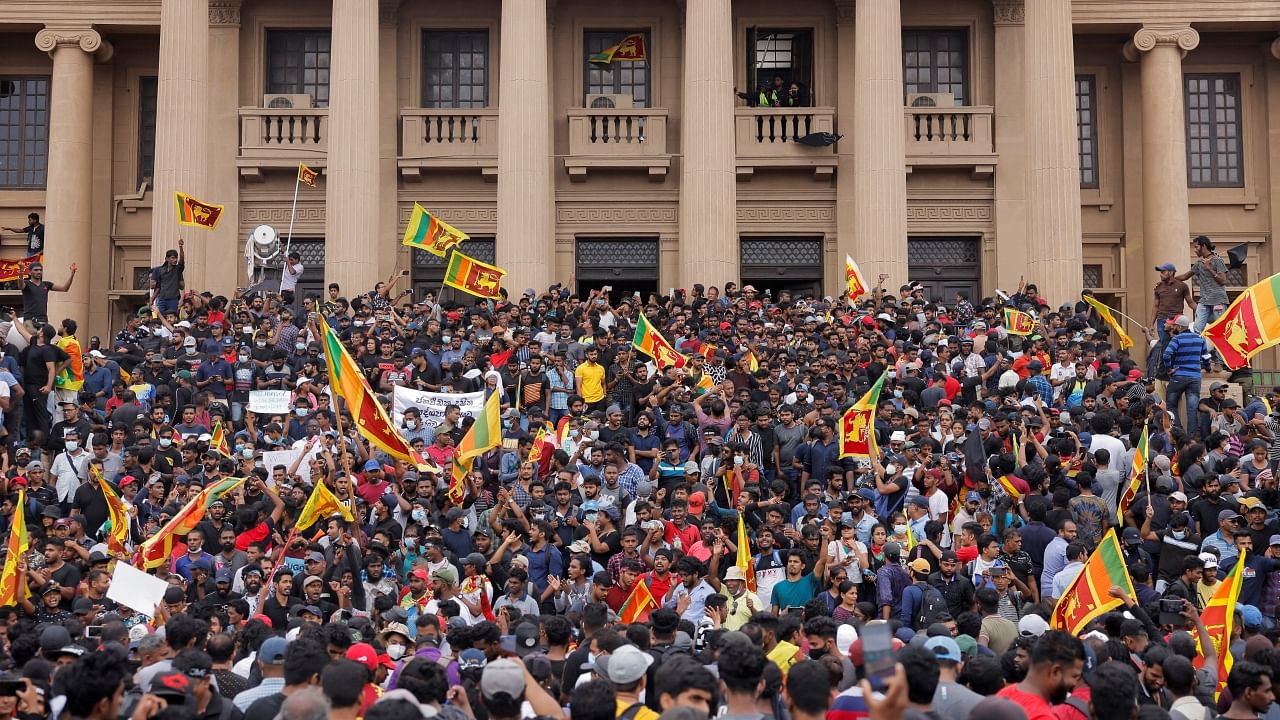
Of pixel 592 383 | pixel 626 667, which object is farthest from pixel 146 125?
pixel 626 667

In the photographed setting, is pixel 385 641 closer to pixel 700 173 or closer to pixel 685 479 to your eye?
pixel 685 479

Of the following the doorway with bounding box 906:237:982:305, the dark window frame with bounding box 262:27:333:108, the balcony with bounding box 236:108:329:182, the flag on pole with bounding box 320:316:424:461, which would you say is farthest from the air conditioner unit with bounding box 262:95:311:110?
the flag on pole with bounding box 320:316:424:461

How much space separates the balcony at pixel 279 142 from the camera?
35.1 m

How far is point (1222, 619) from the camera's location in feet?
41.1

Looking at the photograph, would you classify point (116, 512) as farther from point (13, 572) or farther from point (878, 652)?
point (878, 652)

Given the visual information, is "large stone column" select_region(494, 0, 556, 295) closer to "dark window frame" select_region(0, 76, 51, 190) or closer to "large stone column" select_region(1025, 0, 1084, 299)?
"large stone column" select_region(1025, 0, 1084, 299)

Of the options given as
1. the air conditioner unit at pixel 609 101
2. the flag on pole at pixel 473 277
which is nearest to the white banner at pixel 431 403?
the flag on pole at pixel 473 277

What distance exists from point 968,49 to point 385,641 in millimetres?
27408

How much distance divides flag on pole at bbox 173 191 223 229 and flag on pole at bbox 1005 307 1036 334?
14.5m

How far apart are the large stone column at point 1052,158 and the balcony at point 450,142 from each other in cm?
1117

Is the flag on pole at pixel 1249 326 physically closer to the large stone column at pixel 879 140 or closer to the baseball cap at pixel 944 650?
the large stone column at pixel 879 140

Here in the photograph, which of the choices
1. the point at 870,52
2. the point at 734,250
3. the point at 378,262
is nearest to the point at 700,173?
the point at 734,250

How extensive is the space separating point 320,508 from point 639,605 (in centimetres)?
369

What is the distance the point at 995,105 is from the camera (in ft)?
118
